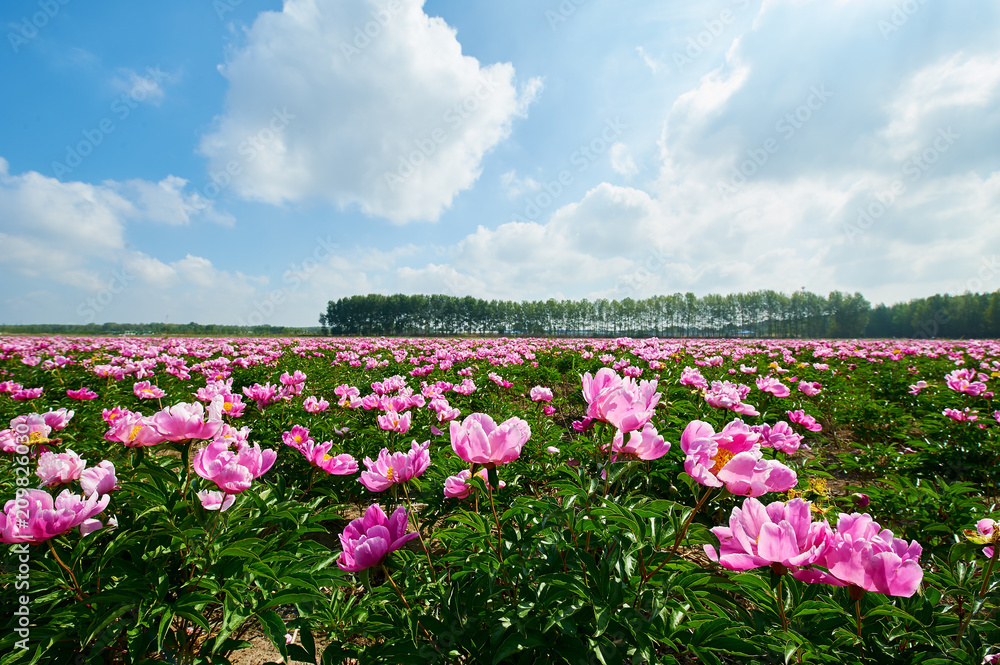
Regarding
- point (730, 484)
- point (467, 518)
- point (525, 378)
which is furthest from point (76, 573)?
point (525, 378)

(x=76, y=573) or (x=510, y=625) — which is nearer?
(x=510, y=625)

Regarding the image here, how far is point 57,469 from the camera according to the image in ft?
5.08

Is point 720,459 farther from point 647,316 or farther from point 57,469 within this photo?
point 647,316

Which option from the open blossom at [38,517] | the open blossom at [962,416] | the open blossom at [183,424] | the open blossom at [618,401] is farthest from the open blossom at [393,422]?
the open blossom at [962,416]

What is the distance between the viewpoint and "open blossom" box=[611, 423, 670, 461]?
4.74ft

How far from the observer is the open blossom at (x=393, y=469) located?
161 cm

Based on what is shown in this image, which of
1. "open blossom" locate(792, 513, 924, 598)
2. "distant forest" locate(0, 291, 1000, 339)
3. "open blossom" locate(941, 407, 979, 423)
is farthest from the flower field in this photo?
"distant forest" locate(0, 291, 1000, 339)

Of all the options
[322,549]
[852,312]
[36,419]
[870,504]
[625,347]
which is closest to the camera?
[322,549]

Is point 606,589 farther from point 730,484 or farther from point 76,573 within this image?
point 76,573

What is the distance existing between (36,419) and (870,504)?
5.57m

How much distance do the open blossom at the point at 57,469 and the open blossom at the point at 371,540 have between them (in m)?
1.25

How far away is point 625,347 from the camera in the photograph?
1079cm

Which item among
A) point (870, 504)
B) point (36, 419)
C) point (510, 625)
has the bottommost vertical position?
point (870, 504)

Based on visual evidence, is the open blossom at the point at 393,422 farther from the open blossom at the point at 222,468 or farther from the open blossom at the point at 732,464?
the open blossom at the point at 732,464
